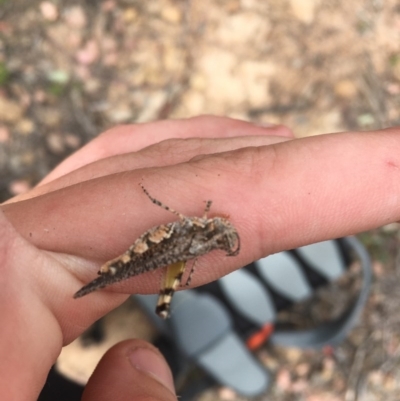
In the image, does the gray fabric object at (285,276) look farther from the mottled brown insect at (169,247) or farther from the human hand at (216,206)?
the mottled brown insect at (169,247)

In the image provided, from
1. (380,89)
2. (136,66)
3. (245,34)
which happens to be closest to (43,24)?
(136,66)

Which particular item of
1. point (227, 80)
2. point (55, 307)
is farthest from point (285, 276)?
point (55, 307)

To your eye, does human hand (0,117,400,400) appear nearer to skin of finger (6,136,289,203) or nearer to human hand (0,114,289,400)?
human hand (0,114,289,400)

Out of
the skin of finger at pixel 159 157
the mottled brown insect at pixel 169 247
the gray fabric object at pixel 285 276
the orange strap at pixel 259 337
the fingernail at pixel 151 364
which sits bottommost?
the orange strap at pixel 259 337

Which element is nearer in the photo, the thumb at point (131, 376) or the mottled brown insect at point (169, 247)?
the thumb at point (131, 376)

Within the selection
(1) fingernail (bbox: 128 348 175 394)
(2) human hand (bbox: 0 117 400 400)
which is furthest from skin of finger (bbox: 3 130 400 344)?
(1) fingernail (bbox: 128 348 175 394)

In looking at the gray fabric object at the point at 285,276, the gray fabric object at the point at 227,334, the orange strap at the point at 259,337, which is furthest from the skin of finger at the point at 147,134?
the orange strap at the point at 259,337
